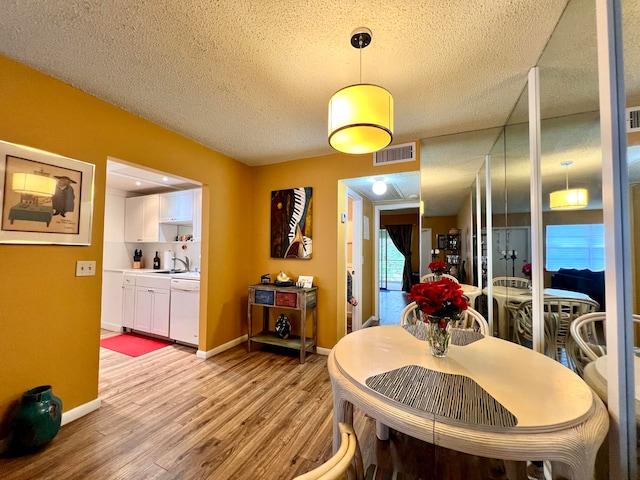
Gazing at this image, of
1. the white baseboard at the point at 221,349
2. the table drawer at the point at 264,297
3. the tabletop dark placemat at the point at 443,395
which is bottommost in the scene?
the white baseboard at the point at 221,349

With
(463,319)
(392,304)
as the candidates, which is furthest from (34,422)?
(392,304)

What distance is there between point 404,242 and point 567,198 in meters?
2.69

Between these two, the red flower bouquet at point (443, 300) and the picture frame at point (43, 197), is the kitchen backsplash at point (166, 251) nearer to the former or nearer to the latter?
the picture frame at point (43, 197)

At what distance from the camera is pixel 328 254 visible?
3.17m

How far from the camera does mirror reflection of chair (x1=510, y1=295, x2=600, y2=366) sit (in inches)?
48.1

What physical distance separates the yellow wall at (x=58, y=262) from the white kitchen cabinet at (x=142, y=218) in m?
1.97

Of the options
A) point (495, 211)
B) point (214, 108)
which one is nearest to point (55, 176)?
point (214, 108)

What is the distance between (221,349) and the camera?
3146 millimetres

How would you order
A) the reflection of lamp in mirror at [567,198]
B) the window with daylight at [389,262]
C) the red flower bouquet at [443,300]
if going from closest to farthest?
the reflection of lamp in mirror at [567,198]
the red flower bouquet at [443,300]
the window with daylight at [389,262]

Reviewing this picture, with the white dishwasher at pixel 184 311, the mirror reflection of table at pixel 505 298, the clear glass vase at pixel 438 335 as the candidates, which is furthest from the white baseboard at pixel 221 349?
the mirror reflection of table at pixel 505 298

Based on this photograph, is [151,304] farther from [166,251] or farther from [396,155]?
[396,155]

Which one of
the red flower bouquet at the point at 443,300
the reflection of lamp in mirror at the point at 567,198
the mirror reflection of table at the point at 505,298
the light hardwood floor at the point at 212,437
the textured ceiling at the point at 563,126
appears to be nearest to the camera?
the textured ceiling at the point at 563,126

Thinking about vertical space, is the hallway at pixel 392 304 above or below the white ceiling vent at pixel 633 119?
below

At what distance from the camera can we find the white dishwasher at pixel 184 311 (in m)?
3.21
